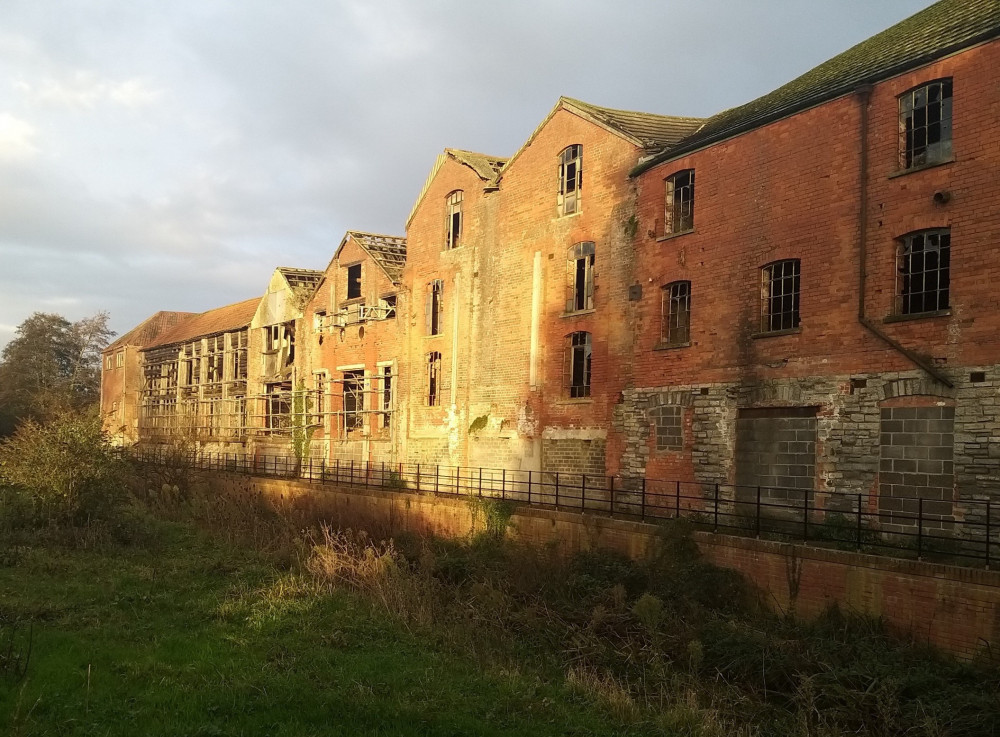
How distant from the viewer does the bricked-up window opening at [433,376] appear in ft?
82.4

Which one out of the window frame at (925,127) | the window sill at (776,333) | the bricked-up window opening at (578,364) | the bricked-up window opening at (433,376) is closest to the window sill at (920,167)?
the window frame at (925,127)

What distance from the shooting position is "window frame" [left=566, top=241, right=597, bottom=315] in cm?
1995

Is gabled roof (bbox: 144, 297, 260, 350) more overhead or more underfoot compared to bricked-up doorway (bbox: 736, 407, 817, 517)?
more overhead

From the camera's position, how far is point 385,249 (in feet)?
96.8

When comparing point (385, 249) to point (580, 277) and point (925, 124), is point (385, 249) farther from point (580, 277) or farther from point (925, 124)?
point (925, 124)

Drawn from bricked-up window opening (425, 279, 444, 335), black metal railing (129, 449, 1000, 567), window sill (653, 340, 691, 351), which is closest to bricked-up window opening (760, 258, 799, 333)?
window sill (653, 340, 691, 351)

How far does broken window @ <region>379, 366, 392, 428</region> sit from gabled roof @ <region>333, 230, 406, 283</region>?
319 centimetres

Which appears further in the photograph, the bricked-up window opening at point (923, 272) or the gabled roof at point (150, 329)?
the gabled roof at point (150, 329)

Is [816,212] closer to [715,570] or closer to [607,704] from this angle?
[715,570]

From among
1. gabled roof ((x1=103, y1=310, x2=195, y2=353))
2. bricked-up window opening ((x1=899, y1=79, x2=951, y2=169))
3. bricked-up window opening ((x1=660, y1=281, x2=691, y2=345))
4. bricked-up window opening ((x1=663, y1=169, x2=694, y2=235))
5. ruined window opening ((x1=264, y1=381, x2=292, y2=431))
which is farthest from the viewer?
gabled roof ((x1=103, y1=310, x2=195, y2=353))

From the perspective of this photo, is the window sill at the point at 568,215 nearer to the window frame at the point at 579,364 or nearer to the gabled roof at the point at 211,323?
the window frame at the point at 579,364

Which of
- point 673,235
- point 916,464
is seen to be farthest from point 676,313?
point 916,464

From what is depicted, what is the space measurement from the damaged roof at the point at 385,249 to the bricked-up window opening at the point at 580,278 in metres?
9.05

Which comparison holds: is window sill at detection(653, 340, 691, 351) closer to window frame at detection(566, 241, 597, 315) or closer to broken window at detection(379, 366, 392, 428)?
window frame at detection(566, 241, 597, 315)
